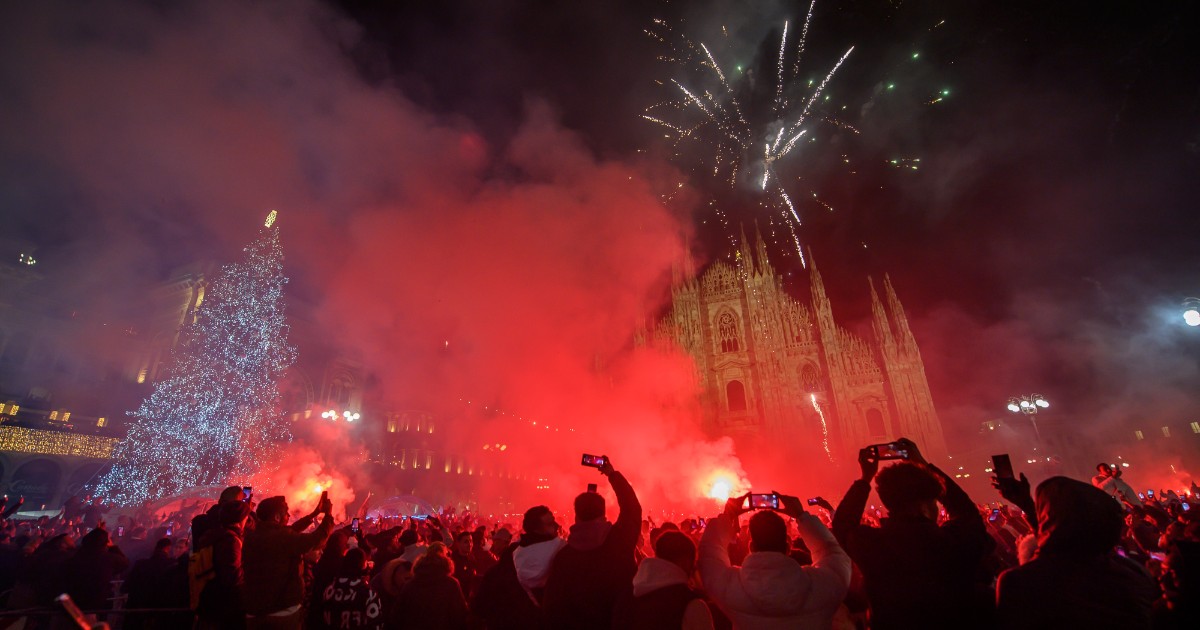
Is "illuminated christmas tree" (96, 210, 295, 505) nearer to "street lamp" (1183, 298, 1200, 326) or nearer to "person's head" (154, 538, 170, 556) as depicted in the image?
"person's head" (154, 538, 170, 556)

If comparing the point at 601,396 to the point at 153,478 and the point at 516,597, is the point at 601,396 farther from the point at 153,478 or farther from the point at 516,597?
the point at 516,597

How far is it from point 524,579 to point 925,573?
7.54 ft

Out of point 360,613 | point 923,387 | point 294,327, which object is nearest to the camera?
point 360,613

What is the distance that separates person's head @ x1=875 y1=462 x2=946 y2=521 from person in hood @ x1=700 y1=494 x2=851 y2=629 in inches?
14.1

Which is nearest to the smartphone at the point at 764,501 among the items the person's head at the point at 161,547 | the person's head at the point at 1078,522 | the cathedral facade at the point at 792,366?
the person's head at the point at 1078,522

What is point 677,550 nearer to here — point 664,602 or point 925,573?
point 664,602

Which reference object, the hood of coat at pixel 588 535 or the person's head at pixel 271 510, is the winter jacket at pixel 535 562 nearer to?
the hood of coat at pixel 588 535

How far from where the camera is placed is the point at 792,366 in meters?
34.9

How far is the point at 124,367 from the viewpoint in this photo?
1438 inches

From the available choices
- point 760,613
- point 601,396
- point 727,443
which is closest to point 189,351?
point 601,396

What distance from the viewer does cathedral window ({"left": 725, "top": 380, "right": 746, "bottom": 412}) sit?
3581 cm

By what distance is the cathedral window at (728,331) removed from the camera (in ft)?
123

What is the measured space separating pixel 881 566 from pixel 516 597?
2.41 metres

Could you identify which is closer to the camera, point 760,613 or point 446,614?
point 760,613
